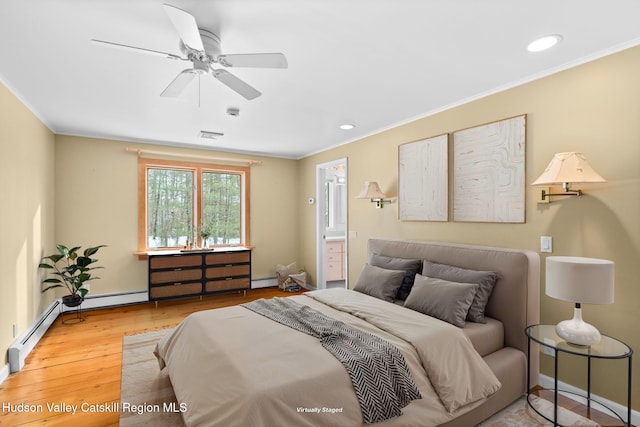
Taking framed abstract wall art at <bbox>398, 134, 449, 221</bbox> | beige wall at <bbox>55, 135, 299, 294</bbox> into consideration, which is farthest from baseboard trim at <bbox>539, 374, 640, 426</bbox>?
beige wall at <bbox>55, 135, 299, 294</bbox>

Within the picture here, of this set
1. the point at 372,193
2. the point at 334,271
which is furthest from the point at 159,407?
the point at 334,271

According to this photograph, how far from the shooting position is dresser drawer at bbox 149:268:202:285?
4770 millimetres

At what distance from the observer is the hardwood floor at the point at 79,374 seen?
7.43ft

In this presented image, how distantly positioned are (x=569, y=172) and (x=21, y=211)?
15.7ft

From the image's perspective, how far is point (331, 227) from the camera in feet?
22.4

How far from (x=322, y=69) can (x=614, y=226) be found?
7.77ft

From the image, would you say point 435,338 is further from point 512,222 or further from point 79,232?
point 79,232

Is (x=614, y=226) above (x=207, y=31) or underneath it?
underneath

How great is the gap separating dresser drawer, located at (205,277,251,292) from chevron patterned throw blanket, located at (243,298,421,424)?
3314 mm

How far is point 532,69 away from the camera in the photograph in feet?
8.46

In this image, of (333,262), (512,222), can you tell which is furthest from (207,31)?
(333,262)

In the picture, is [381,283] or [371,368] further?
[381,283]

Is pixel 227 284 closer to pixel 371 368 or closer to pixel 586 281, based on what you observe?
pixel 371 368

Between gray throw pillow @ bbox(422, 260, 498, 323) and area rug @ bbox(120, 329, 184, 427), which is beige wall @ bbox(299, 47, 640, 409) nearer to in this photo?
gray throw pillow @ bbox(422, 260, 498, 323)
